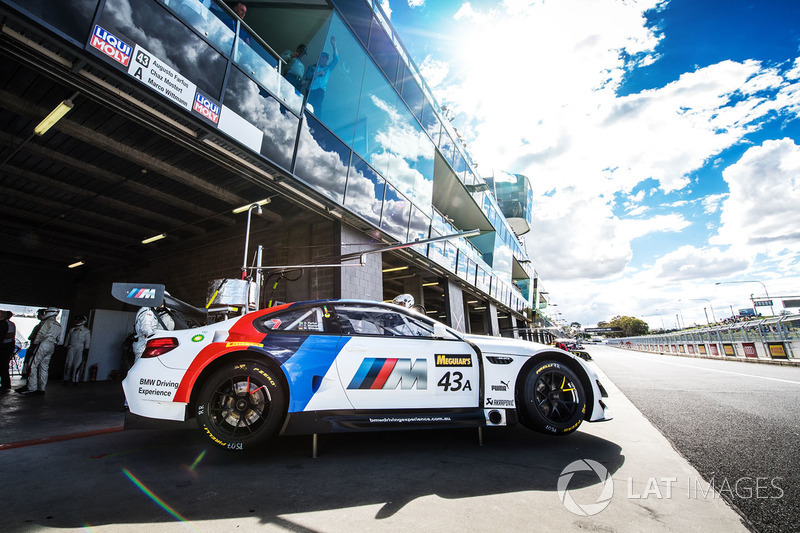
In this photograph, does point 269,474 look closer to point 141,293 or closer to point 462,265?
point 141,293

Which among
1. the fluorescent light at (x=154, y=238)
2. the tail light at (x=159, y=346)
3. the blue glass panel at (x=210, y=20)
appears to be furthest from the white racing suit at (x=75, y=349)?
the tail light at (x=159, y=346)

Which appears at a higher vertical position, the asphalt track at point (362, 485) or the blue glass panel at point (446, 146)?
the blue glass panel at point (446, 146)

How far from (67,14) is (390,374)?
5.41m

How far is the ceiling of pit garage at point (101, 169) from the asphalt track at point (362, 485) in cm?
435

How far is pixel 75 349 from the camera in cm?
961

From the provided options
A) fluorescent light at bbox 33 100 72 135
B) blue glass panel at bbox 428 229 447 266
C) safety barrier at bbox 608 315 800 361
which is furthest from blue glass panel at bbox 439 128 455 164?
safety barrier at bbox 608 315 800 361

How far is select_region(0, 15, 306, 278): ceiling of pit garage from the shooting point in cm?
489

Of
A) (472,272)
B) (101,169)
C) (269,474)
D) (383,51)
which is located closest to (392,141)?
(383,51)

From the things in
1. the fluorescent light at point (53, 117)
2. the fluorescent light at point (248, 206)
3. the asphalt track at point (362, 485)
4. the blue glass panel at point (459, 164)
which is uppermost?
the blue glass panel at point (459, 164)

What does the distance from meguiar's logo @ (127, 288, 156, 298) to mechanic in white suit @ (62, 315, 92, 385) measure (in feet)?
21.9

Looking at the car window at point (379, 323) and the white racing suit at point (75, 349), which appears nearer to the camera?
the car window at point (379, 323)

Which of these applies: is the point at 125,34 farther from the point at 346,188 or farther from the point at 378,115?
the point at 378,115

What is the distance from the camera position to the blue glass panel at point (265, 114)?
19.1 ft

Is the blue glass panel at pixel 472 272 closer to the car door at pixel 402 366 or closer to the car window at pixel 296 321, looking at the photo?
the car door at pixel 402 366
